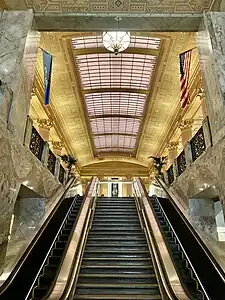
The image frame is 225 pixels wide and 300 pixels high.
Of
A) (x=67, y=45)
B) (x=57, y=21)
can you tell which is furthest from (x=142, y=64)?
(x=57, y=21)

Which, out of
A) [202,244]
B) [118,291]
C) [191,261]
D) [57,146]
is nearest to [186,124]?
[57,146]

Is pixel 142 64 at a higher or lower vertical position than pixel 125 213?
higher

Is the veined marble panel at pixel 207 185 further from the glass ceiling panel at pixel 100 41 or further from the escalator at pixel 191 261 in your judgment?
the glass ceiling panel at pixel 100 41

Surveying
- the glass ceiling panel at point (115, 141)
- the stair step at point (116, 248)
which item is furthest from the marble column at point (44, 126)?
the stair step at point (116, 248)

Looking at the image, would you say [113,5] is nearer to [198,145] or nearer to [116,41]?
[116,41]

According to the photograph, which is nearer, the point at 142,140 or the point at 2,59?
the point at 2,59

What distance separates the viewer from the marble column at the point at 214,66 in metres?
5.77

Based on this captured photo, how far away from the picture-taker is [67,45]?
384 inches

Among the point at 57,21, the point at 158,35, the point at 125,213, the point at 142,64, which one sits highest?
the point at 142,64

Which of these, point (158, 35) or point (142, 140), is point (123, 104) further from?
point (158, 35)

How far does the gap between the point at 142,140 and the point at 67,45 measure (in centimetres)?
1053

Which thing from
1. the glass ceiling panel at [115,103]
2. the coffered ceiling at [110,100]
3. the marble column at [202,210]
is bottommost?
the marble column at [202,210]

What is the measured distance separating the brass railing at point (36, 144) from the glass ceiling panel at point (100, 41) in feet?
12.7

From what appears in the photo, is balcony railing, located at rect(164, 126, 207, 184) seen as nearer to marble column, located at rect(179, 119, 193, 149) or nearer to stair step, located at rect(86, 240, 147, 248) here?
marble column, located at rect(179, 119, 193, 149)
